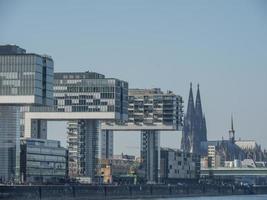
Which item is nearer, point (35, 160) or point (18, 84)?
point (18, 84)

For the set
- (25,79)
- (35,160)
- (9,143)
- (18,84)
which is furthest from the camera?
(35,160)

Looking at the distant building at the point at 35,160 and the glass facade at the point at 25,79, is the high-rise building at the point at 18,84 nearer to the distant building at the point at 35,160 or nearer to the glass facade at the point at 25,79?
the glass facade at the point at 25,79

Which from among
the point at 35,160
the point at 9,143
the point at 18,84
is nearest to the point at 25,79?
the point at 18,84

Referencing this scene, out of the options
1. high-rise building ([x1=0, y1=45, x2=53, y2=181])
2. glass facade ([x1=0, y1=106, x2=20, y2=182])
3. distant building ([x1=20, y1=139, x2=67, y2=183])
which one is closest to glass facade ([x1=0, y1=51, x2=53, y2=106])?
high-rise building ([x1=0, y1=45, x2=53, y2=181])

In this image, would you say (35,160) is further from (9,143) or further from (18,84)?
(18,84)

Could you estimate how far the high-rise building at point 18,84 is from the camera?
164875 mm

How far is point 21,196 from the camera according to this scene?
152m

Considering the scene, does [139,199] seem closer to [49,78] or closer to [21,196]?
[49,78]

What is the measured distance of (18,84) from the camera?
544 feet

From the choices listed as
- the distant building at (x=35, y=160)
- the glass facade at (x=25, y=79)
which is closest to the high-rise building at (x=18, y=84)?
the glass facade at (x=25, y=79)

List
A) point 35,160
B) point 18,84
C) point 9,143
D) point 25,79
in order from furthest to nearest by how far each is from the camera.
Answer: point 35,160 < point 9,143 < point 18,84 < point 25,79

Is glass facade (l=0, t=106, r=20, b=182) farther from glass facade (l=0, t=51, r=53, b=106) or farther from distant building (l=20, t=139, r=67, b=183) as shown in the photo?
glass facade (l=0, t=51, r=53, b=106)

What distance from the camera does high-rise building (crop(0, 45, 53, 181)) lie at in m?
165

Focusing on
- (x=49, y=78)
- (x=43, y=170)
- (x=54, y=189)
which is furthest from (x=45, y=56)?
(x=43, y=170)
